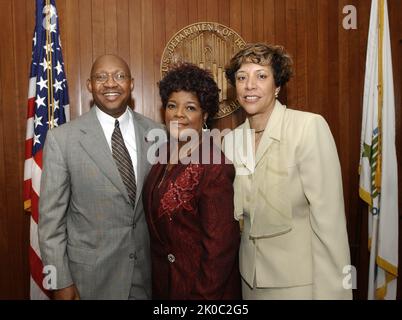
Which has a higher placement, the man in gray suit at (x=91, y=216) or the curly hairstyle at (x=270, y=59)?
the curly hairstyle at (x=270, y=59)

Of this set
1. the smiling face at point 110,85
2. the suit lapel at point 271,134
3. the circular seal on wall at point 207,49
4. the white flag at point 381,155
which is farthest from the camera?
the circular seal on wall at point 207,49

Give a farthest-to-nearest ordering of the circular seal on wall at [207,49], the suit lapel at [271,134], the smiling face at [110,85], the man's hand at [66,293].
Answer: the circular seal on wall at [207,49] < the smiling face at [110,85] < the man's hand at [66,293] < the suit lapel at [271,134]

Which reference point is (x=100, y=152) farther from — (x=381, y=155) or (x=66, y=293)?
(x=381, y=155)

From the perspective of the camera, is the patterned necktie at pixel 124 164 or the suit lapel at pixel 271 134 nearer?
the suit lapel at pixel 271 134

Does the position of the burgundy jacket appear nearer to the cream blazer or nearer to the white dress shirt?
the cream blazer

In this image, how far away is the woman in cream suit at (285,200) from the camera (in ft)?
5.53

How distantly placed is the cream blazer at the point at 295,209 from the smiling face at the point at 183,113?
330mm

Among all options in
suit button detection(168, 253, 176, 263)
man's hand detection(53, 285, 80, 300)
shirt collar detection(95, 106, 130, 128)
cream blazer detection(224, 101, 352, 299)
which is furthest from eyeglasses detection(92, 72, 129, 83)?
man's hand detection(53, 285, 80, 300)

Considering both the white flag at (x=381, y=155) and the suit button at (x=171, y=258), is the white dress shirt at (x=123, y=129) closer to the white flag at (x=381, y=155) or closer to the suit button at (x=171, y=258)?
the suit button at (x=171, y=258)

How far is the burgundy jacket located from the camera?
165cm

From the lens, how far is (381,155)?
277 centimetres

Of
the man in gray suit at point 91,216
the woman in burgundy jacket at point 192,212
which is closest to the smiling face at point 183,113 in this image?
the woman in burgundy jacket at point 192,212

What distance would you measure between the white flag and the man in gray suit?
1.77m
